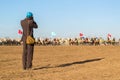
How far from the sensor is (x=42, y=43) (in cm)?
5841

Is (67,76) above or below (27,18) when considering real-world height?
below

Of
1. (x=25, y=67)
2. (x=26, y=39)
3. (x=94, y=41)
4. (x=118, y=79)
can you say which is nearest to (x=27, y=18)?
(x=26, y=39)

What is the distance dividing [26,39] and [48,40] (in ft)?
150

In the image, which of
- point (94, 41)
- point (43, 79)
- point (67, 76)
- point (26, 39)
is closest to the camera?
point (43, 79)

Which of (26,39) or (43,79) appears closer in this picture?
(43,79)

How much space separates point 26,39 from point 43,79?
3467 mm

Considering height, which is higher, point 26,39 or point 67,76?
point 26,39

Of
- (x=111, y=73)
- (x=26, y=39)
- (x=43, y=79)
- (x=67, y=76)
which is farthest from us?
(x=26, y=39)

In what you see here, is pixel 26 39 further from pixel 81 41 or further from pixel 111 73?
pixel 81 41

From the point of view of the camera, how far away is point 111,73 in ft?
39.8

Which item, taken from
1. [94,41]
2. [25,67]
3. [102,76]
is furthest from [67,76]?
[94,41]

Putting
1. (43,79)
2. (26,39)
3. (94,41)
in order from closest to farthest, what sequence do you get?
(43,79), (26,39), (94,41)

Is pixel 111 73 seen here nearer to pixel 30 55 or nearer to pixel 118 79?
pixel 118 79

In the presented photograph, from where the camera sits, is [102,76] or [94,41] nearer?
[102,76]
